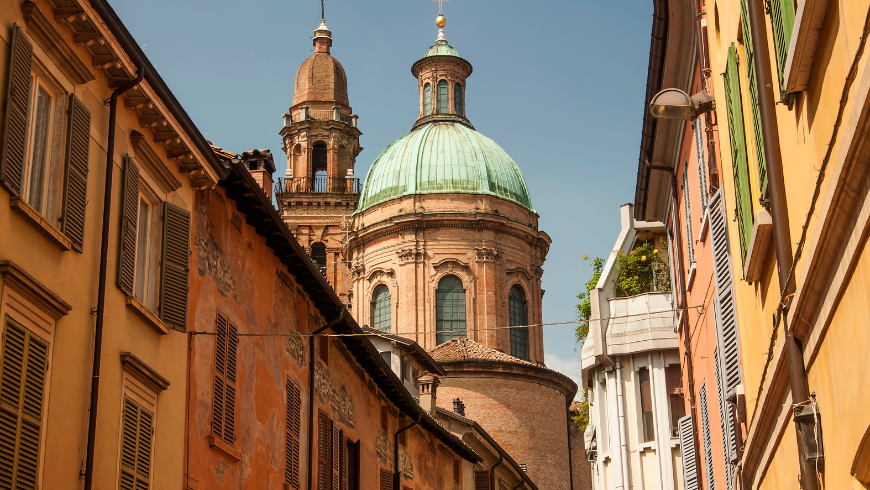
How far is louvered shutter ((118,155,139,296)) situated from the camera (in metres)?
11.1

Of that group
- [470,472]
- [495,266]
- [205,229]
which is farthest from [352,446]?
[495,266]

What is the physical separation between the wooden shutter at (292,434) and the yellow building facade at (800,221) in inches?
292

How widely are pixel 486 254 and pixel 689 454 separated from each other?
30622 mm

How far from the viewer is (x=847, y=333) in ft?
20.4

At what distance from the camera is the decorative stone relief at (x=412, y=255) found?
4822 centimetres

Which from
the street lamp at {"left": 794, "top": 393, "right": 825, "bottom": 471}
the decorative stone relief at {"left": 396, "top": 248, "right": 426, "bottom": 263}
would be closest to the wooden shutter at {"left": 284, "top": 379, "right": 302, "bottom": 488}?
the street lamp at {"left": 794, "top": 393, "right": 825, "bottom": 471}

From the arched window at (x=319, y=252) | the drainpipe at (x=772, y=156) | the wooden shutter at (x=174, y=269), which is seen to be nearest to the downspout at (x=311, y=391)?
the wooden shutter at (x=174, y=269)

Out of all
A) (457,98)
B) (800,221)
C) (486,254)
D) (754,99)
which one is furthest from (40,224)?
(457,98)

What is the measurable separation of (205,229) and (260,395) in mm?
2657

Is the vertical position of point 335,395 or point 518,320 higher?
point 518,320

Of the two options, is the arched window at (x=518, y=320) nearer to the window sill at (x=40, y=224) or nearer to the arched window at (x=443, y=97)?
the arched window at (x=443, y=97)

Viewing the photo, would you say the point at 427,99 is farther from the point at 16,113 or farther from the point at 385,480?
the point at 16,113

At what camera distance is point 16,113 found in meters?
8.99

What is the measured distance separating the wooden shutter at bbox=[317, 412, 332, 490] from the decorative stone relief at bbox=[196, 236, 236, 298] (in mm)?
4302
